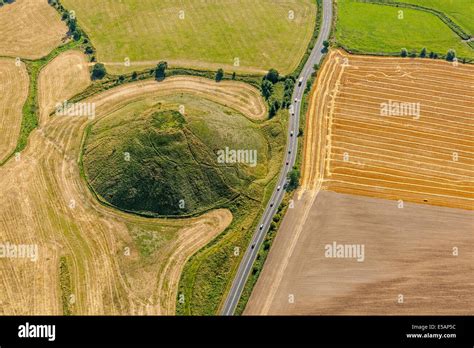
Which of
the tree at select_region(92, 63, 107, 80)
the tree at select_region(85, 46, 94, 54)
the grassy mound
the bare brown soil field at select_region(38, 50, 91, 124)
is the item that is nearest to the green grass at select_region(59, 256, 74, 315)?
the grassy mound

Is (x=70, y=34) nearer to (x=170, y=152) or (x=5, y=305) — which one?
(x=170, y=152)

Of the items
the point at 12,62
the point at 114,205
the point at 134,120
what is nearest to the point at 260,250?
the point at 114,205

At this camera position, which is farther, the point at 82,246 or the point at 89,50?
the point at 89,50

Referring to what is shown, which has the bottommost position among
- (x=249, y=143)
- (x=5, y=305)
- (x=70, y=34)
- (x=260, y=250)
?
(x=5, y=305)

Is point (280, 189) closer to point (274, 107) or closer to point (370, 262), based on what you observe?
Answer: point (370, 262)

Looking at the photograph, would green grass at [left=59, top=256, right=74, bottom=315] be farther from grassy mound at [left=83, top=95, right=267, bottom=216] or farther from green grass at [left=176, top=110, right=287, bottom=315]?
green grass at [left=176, top=110, right=287, bottom=315]

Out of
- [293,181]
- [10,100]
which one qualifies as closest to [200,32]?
[10,100]

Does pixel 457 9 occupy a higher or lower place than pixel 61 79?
higher
